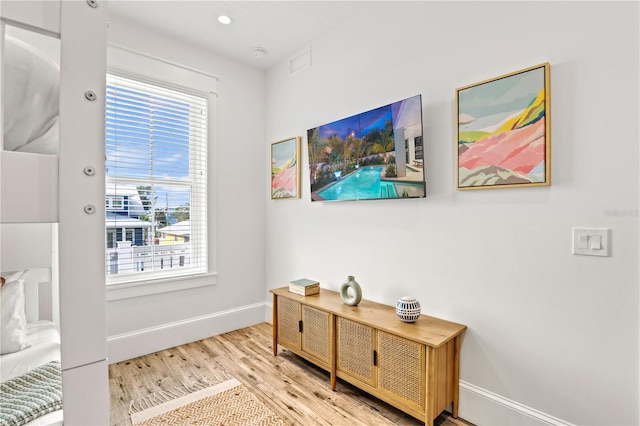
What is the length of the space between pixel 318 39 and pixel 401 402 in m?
2.74

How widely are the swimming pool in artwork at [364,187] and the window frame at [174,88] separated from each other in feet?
3.92

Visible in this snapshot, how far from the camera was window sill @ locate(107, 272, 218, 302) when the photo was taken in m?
2.46

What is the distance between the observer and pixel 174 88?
2760mm

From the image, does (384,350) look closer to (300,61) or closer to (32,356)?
(32,356)

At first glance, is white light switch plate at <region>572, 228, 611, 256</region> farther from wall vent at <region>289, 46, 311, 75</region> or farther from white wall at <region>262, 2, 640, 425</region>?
wall vent at <region>289, 46, 311, 75</region>

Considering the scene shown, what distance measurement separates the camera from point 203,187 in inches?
116

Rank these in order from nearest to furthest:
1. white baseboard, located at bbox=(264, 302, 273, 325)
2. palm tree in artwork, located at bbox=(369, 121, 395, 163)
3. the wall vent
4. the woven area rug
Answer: the woven area rug, palm tree in artwork, located at bbox=(369, 121, 395, 163), the wall vent, white baseboard, located at bbox=(264, 302, 273, 325)

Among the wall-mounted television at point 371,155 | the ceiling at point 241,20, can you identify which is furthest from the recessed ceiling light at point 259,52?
the wall-mounted television at point 371,155

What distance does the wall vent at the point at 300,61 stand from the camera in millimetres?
2822

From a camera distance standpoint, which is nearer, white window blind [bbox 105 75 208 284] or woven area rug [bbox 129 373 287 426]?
woven area rug [bbox 129 373 287 426]

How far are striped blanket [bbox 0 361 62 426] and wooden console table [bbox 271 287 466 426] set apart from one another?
142 centimetres

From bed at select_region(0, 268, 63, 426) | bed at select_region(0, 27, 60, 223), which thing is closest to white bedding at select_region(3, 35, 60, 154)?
bed at select_region(0, 27, 60, 223)

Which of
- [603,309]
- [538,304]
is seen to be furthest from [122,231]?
[603,309]

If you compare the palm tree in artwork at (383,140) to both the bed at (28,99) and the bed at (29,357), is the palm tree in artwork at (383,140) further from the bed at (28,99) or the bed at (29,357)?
the bed at (29,357)
